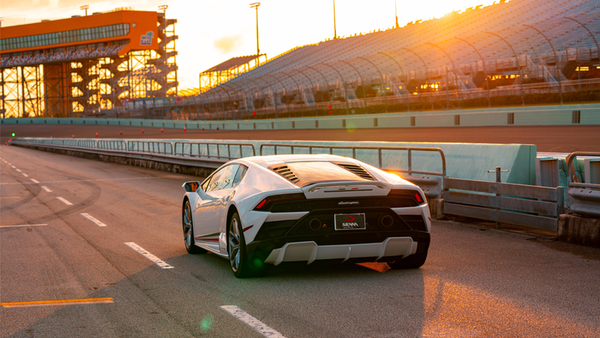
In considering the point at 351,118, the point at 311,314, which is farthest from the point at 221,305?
the point at 351,118

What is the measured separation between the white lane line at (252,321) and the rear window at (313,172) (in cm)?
151

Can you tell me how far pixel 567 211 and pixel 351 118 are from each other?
3753cm

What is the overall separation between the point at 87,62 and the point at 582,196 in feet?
460

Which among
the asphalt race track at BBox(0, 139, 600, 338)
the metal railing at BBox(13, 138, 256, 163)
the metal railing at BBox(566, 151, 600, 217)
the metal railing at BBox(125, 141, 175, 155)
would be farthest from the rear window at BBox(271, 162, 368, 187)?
the metal railing at BBox(125, 141, 175, 155)

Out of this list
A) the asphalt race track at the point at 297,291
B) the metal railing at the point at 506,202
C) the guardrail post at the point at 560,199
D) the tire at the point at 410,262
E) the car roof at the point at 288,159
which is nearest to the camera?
the asphalt race track at the point at 297,291

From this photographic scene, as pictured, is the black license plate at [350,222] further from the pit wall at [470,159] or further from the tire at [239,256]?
the pit wall at [470,159]

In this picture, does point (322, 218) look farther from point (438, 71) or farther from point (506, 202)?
point (438, 71)

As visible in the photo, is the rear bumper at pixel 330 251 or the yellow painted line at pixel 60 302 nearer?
the yellow painted line at pixel 60 302

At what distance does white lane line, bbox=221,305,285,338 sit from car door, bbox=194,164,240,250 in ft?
5.83

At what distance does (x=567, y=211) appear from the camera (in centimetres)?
903

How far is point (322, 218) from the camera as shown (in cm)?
636

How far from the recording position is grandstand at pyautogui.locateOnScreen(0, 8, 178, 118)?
423 ft

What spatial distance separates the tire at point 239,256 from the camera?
21.7ft

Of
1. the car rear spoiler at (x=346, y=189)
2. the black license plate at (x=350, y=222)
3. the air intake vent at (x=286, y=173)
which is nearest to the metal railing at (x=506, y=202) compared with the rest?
the car rear spoiler at (x=346, y=189)
